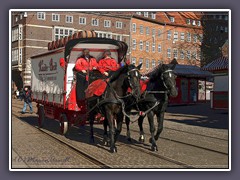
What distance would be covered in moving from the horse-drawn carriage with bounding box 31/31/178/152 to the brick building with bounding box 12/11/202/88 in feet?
1.58

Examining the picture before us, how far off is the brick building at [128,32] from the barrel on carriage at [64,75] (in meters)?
0.40

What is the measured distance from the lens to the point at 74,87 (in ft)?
41.7

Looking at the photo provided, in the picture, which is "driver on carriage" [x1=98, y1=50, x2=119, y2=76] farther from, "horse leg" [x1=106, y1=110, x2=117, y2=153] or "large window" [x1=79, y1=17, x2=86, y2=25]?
"large window" [x1=79, y1=17, x2=86, y2=25]

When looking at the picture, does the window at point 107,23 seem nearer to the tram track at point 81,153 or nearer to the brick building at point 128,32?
the brick building at point 128,32

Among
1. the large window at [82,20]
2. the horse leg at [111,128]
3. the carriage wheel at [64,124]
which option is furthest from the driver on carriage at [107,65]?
the carriage wheel at [64,124]

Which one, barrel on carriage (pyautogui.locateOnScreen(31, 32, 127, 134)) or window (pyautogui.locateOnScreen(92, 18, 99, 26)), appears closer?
window (pyautogui.locateOnScreen(92, 18, 99, 26))

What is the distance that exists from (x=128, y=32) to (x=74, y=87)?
8.67ft

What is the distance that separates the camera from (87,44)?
12.2 metres

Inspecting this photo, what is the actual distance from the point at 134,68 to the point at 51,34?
2.99 meters

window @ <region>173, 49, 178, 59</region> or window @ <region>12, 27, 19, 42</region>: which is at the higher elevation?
window @ <region>12, 27, 19, 42</region>

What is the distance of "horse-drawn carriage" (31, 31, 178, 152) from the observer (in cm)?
1078

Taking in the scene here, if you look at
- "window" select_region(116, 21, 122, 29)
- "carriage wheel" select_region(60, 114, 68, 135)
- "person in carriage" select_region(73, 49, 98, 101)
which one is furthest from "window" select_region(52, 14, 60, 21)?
"carriage wheel" select_region(60, 114, 68, 135)

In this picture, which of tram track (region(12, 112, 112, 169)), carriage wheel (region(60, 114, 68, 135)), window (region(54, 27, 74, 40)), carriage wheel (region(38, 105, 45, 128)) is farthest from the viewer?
carriage wheel (region(38, 105, 45, 128))

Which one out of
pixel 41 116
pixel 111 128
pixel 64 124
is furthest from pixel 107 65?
pixel 41 116
